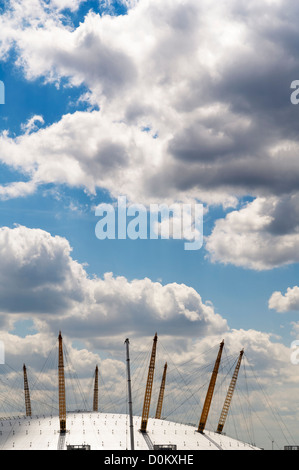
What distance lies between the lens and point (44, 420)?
19888 centimetres
